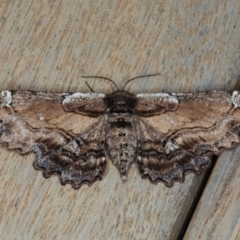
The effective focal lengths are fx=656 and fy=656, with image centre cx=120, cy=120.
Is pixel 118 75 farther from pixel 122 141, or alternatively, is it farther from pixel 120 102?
pixel 122 141

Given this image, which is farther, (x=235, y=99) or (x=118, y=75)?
(x=118, y=75)

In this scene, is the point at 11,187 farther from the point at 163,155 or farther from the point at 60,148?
the point at 163,155

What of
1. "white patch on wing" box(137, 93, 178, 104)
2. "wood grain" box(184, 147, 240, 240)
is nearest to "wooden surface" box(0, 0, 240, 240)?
"wood grain" box(184, 147, 240, 240)

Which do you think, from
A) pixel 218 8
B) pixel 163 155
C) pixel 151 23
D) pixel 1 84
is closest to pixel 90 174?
pixel 163 155

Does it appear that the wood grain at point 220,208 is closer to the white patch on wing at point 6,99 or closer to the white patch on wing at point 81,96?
the white patch on wing at point 81,96

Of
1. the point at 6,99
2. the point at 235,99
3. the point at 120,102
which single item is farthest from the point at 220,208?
the point at 6,99

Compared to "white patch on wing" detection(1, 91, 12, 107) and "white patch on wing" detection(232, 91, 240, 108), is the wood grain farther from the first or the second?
"white patch on wing" detection(1, 91, 12, 107)

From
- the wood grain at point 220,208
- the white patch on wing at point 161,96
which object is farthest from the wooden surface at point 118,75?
the white patch on wing at point 161,96

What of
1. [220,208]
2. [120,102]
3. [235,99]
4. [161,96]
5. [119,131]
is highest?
[235,99]
